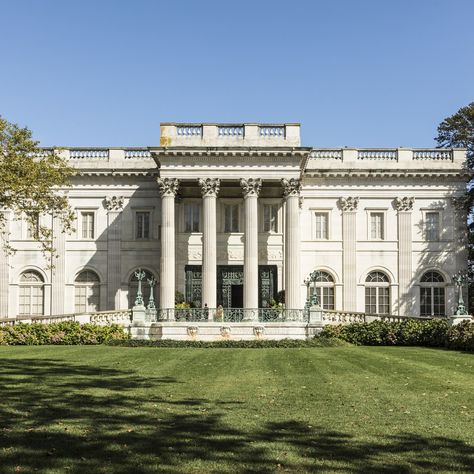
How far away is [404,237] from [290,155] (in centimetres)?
1073

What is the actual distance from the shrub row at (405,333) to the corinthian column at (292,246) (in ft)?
15.5

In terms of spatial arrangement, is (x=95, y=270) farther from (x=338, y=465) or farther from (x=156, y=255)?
(x=338, y=465)

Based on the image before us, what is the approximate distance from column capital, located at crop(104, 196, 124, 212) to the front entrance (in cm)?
645

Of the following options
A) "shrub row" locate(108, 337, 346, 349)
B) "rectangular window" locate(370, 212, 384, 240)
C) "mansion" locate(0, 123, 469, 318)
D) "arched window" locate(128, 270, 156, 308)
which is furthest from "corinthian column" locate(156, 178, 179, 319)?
"rectangular window" locate(370, 212, 384, 240)

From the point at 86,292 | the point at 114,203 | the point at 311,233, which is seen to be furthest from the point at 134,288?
the point at 311,233

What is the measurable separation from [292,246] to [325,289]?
7.16 metres

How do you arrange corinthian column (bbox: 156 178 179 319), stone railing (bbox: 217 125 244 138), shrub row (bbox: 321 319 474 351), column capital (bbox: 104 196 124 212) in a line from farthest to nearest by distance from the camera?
column capital (bbox: 104 196 124 212) → stone railing (bbox: 217 125 244 138) → corinthian column (bbox: 156 178 179 319) → shrub row (bbox: 321 319 474 351)

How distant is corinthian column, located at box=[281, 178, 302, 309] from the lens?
37875mm

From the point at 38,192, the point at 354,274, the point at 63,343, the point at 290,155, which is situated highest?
the point at 290,155

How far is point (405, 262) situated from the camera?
4391cm

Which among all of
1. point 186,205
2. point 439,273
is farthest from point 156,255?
point 439,273

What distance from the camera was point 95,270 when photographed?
44.0m

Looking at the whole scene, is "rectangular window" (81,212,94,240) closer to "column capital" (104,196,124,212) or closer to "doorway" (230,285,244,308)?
"column capital" (104,196,124,212)

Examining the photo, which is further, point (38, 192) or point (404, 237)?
point (404, 237)
